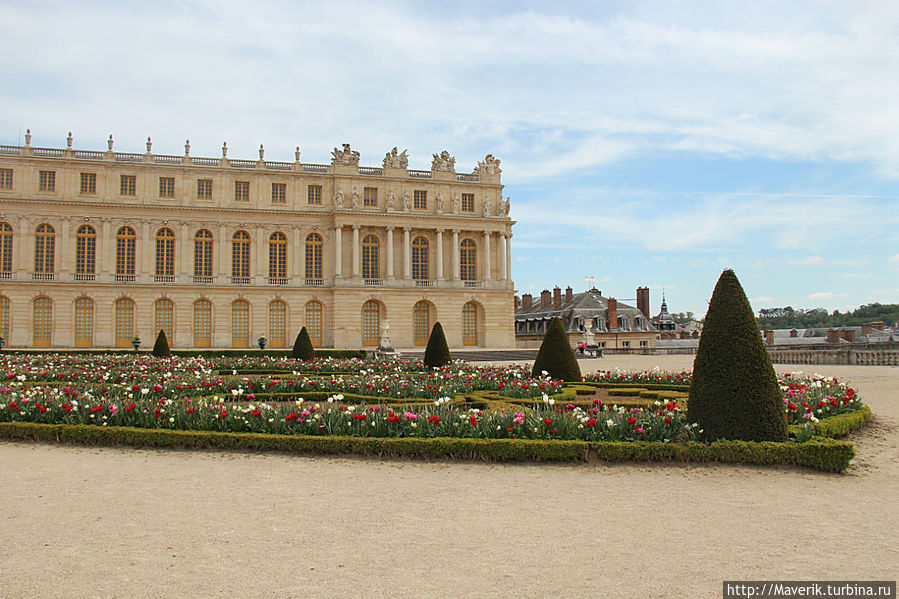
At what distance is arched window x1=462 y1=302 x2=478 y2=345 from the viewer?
155ft

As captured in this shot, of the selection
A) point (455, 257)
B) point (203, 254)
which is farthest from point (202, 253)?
point (455, 257)

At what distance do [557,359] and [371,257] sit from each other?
103 ft

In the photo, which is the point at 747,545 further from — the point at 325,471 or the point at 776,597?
the point at 325,471

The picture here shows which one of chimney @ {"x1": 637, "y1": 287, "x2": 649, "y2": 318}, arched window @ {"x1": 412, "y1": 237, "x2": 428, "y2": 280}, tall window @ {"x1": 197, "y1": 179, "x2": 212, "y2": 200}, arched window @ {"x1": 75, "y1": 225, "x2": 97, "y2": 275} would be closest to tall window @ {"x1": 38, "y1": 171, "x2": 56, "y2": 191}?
arched window @ {"x1": 75, "y1": 225, "x2": 97, "y2": 275}

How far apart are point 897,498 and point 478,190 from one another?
4217 cm

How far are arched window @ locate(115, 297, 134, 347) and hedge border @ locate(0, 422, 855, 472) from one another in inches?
1414

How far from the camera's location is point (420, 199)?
47.1m

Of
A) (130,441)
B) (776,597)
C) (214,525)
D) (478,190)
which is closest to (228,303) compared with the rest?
(478,190)

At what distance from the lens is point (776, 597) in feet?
14.1

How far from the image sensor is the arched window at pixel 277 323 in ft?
147

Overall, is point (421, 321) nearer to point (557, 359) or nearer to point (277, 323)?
point (277, 323)

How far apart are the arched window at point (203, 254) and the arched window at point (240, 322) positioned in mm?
2385

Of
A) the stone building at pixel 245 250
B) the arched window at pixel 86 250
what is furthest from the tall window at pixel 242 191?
the arched window at pixel 86 250

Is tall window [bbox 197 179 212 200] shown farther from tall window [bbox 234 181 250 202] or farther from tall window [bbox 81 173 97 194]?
tall window [bbox 81 173 97 194]
